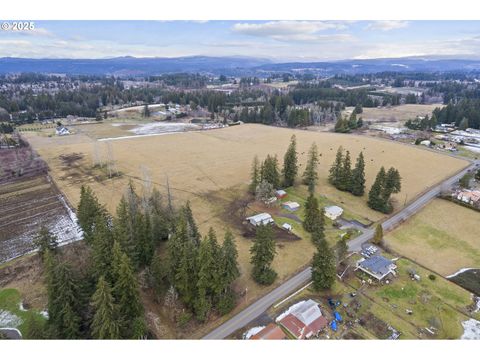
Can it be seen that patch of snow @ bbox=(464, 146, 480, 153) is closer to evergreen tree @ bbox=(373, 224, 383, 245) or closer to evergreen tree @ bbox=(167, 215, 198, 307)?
evergreen tree @ bbox=(373, 224, 383, 245)

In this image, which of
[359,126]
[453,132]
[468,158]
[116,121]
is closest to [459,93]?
[453,132]

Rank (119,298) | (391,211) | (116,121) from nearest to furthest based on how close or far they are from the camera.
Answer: (119,298)
(391,211)
(116,121)

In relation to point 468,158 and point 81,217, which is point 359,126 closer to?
point 468,158

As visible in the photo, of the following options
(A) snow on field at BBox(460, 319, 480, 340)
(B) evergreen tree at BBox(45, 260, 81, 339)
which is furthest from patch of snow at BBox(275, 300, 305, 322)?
(B) evergreen tree at BBox(45, 260, 81, 339)

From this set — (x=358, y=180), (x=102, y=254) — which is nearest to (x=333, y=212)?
(x=358, y=180)

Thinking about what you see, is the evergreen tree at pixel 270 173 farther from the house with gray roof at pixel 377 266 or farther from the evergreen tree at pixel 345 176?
the house with gray roof at pixel 377 266

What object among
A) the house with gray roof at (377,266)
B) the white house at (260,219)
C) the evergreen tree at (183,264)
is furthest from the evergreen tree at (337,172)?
the evergreen tree at (183,264)
